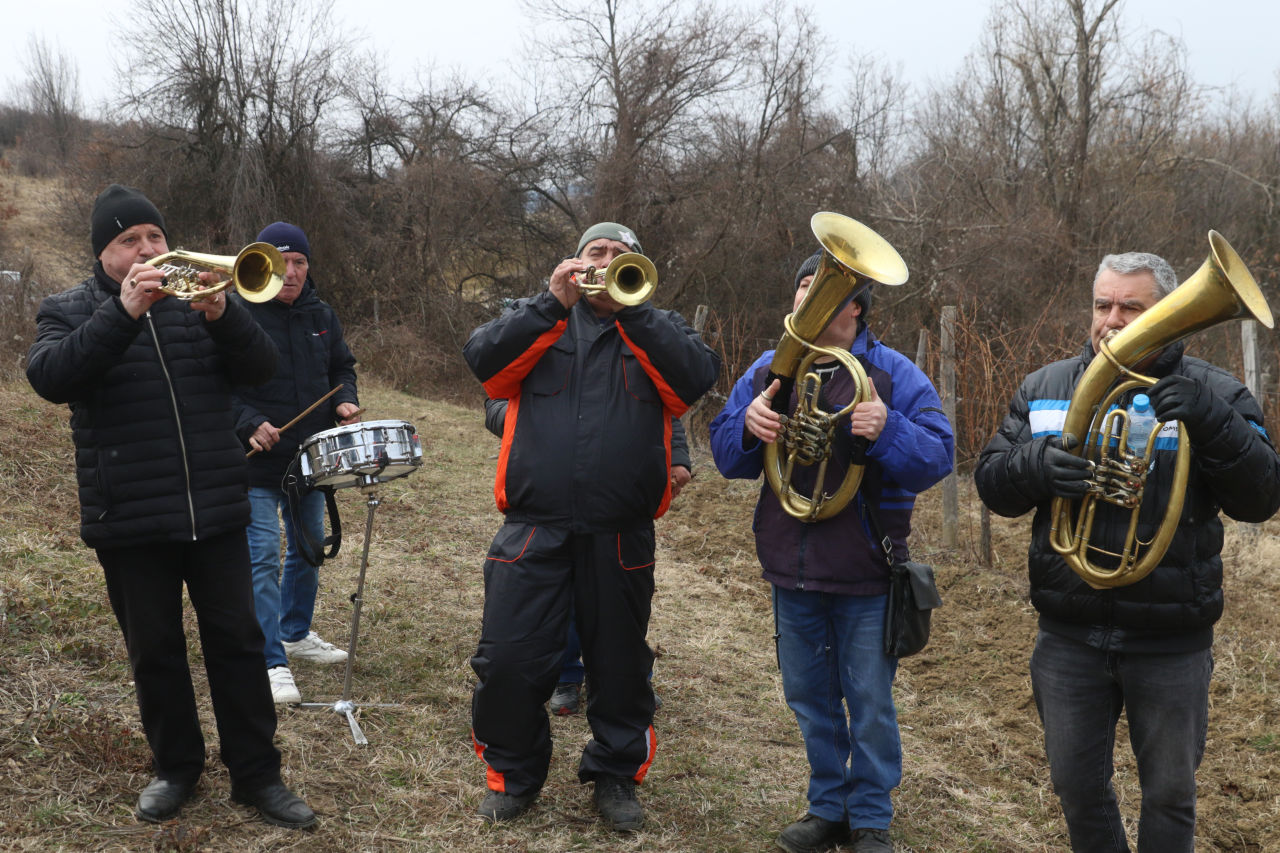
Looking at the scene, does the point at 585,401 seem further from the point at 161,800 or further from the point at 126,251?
the point at 161,800

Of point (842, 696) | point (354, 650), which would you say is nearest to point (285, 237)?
point (354, 650)

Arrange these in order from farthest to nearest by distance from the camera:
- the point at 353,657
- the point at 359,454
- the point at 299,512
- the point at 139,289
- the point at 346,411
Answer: the point at 346,411, the point at 299,512, the point at 353,657, the point at 359,454, the point at 139,289

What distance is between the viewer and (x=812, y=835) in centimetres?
336

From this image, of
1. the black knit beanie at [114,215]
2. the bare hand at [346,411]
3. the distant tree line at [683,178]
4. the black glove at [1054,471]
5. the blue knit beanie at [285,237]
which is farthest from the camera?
the distant tree line at [683,178]

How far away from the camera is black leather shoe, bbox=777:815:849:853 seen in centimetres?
335

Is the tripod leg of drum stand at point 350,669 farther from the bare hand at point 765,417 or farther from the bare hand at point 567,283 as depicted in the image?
the bare hand at point 765,417

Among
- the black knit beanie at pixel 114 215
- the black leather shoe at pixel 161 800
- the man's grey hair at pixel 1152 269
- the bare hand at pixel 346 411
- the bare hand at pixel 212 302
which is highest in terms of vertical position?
the black knit beanie at pixel 114 215

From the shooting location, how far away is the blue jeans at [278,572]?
423cm

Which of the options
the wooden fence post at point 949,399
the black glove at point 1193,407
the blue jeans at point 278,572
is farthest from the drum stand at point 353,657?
the wooden fence post at point 949,399

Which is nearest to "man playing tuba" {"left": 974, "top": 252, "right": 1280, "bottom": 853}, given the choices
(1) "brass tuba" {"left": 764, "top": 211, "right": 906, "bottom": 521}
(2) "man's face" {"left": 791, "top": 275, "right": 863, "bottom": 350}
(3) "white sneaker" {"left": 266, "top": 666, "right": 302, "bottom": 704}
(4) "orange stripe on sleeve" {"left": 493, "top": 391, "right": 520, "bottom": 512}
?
(1) "brass tuba" {"left": 764, "top": 211, "right": 906, "bottom": 521}

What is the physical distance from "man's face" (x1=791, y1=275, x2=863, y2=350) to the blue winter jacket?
0.04 meters

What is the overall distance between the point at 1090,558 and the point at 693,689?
8.35 ft

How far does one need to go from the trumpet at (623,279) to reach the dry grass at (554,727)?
1.82 meters

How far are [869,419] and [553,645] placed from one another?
1302mm
